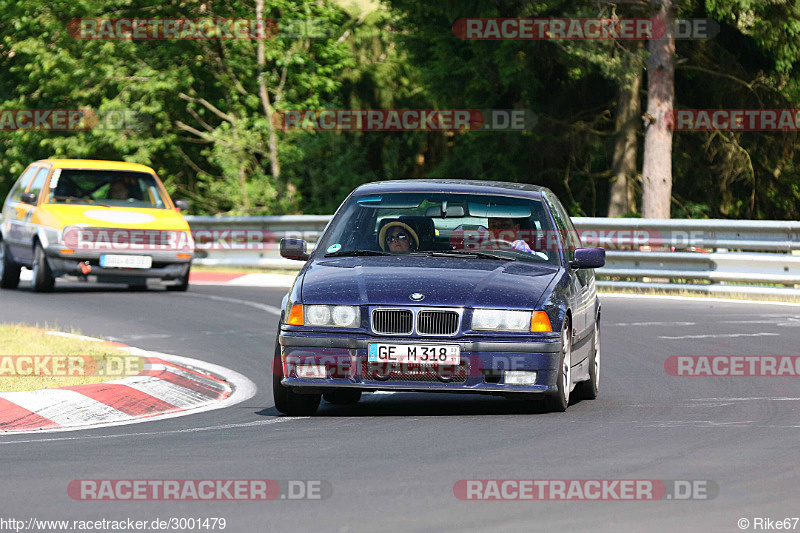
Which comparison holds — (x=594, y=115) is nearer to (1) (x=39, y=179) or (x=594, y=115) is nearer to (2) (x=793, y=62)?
(2) (x=793, y=62)

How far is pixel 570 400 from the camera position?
1045cm

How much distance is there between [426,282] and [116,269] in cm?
1201

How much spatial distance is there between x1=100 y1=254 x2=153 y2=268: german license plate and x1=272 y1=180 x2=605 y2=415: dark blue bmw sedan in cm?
1070

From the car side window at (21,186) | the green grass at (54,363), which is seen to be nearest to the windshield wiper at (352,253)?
the green grass at (54,363)

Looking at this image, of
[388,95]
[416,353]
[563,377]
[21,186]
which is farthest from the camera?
[388,95]

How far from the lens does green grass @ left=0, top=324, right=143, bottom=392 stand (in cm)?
1052

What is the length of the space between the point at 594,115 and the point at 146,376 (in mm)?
21425

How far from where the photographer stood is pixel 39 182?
21.8m
